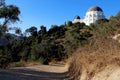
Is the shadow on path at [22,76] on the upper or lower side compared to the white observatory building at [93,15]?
lower

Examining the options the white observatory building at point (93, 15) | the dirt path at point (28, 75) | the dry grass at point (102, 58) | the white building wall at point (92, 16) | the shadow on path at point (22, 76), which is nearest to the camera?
the dry grass at point (102, 58)

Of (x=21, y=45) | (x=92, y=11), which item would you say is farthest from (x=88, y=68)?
(x=92, y=11)

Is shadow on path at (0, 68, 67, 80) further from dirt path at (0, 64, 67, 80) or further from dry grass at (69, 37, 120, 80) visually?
dry grass at (69, 37, 120, 80)

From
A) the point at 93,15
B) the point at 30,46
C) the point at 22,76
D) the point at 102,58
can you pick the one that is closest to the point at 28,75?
the point at 22,76

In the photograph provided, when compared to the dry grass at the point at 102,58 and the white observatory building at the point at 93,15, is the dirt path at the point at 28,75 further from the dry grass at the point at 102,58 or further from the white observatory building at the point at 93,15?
the white observatory building at the point at 93,15

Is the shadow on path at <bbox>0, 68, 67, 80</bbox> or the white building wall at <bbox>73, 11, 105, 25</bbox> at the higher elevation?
the white building wall at <bbox>73, 11, 105, 25</bbox>

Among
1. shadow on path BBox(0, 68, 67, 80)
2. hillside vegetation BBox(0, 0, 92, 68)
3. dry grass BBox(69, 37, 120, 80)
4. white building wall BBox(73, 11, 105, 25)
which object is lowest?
shadow on path BBox(0, 68, 67, 80)

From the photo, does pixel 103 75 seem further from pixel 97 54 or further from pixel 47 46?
pixel 47 46

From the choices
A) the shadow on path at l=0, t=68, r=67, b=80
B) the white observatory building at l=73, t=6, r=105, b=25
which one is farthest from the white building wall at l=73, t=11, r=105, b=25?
the shadow on path at l=0, t=68, r=67, b=80

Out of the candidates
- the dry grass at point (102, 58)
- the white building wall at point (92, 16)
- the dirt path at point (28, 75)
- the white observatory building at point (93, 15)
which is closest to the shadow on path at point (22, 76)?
the dirt path at point (28, 75)

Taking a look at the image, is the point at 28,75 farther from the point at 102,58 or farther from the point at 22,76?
the point at 102,58

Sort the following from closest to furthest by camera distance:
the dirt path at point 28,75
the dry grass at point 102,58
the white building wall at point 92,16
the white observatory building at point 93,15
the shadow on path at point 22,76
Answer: the dry grass at point 102,58 < the shadow on path at point 22,76 < the dirt path at point 28,75 < the white building wall at point 92,16 < the white observatory building at point 93,15

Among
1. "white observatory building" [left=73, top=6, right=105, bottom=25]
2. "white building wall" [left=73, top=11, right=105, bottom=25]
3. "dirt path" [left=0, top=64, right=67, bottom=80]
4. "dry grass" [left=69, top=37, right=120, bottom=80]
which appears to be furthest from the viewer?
"white observatory building" [left=73, top=6, right=105, bottom=25]

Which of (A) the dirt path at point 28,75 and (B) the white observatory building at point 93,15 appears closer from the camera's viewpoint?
(A) the dirt path at point 28,75
